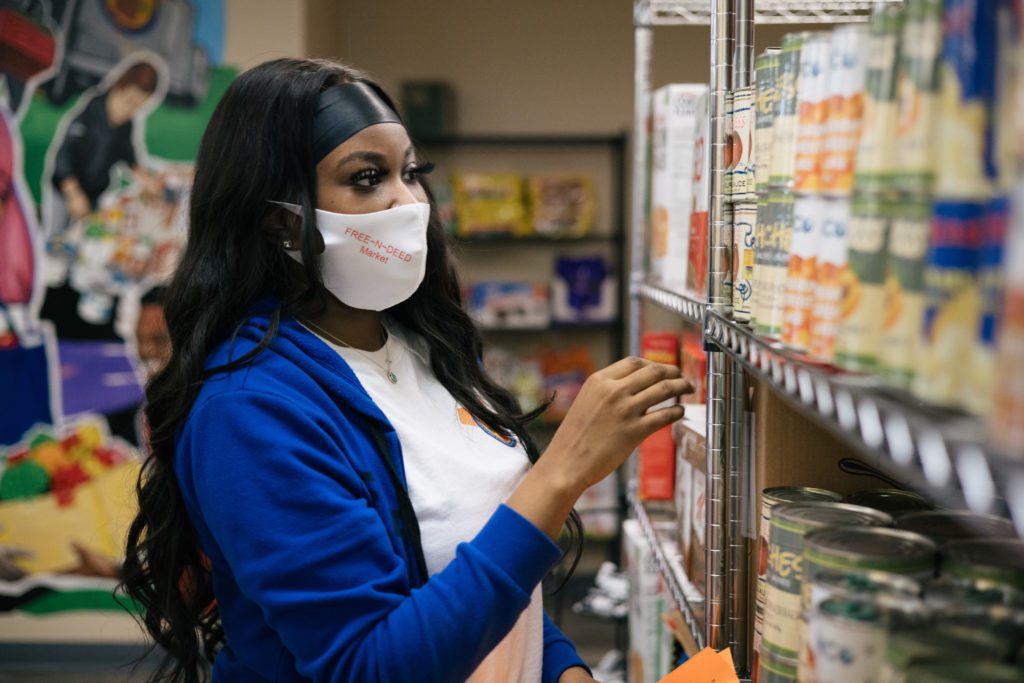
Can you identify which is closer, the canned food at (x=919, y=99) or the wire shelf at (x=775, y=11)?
the canned food at (x=919, y=99)

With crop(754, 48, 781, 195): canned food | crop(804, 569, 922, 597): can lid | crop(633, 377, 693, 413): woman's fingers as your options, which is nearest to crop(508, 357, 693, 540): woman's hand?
crop(633, 377, 693, 413): woman's fingers

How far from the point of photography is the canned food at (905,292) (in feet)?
2.12

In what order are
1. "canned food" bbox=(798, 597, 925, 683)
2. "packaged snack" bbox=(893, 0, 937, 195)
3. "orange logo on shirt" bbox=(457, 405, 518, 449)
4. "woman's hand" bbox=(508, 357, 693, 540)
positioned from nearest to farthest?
"packaged snack" bbox=(893, 0, 937, 195), "canned food" bbox=(798, 597, 925, 683), "woman's hand" bbox=(508, 357, 693, 540), "orange logo on shirt" bbox=(457, 405, 518, 449)

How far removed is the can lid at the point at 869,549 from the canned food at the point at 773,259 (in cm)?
20

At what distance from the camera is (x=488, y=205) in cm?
532

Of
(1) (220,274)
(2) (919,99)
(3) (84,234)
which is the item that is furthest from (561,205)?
(2) (919,99)

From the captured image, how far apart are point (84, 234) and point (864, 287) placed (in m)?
4.15

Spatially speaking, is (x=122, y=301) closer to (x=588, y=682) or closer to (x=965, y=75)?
(x=588, y=682)

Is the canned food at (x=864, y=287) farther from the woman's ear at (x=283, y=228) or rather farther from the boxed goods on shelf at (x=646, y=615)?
the boxed goods on shelf at (x=646, y=615)

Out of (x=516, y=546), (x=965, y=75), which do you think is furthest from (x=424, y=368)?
(x=965, y=75)

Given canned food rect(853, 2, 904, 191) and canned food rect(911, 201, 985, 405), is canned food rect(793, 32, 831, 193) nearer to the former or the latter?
canned food rect(853, 2, 904, 191)

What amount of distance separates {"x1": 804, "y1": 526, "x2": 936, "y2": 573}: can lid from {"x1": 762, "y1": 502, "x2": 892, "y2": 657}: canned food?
0.04 m

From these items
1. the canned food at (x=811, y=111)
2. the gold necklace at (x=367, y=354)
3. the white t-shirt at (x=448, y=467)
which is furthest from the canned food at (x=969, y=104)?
the gold necklace at (x=367, y=354)

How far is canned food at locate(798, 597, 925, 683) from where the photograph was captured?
30.4 inches
